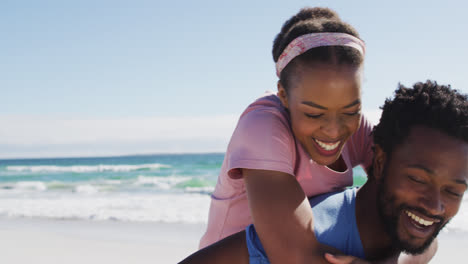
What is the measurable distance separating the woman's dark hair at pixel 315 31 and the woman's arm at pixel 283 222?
0.56 m

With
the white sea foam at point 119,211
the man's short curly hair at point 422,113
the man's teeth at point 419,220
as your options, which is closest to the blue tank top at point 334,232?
the man's teeth at point 419,220

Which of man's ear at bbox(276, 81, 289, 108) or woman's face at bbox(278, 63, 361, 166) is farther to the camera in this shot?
man's ear at bbox(276, 81, 289, 108)

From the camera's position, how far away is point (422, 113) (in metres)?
2.12

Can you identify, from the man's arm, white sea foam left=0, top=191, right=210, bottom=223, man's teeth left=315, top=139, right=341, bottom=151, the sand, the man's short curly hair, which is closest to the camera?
the man's arm

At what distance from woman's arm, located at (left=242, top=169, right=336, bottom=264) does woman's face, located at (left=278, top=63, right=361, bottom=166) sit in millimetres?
328

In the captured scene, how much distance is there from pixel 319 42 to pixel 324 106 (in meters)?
0.29

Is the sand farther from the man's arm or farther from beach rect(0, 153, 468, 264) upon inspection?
the man's arm

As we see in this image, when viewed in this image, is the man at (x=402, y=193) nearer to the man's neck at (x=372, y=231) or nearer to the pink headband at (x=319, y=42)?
the man's neck at (x=372, y=231)

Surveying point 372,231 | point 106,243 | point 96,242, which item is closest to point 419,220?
point 372,231

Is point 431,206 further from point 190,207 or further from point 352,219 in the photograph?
point 190,207

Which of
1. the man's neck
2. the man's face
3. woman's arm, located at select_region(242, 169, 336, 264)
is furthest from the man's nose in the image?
woman's arm, located at select_region(242, 169, 336, 264)

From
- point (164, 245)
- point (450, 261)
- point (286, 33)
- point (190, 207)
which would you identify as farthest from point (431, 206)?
point (190, 207)

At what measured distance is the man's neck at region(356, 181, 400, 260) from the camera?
2.14 meters

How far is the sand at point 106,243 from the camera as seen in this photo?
20.1ft
